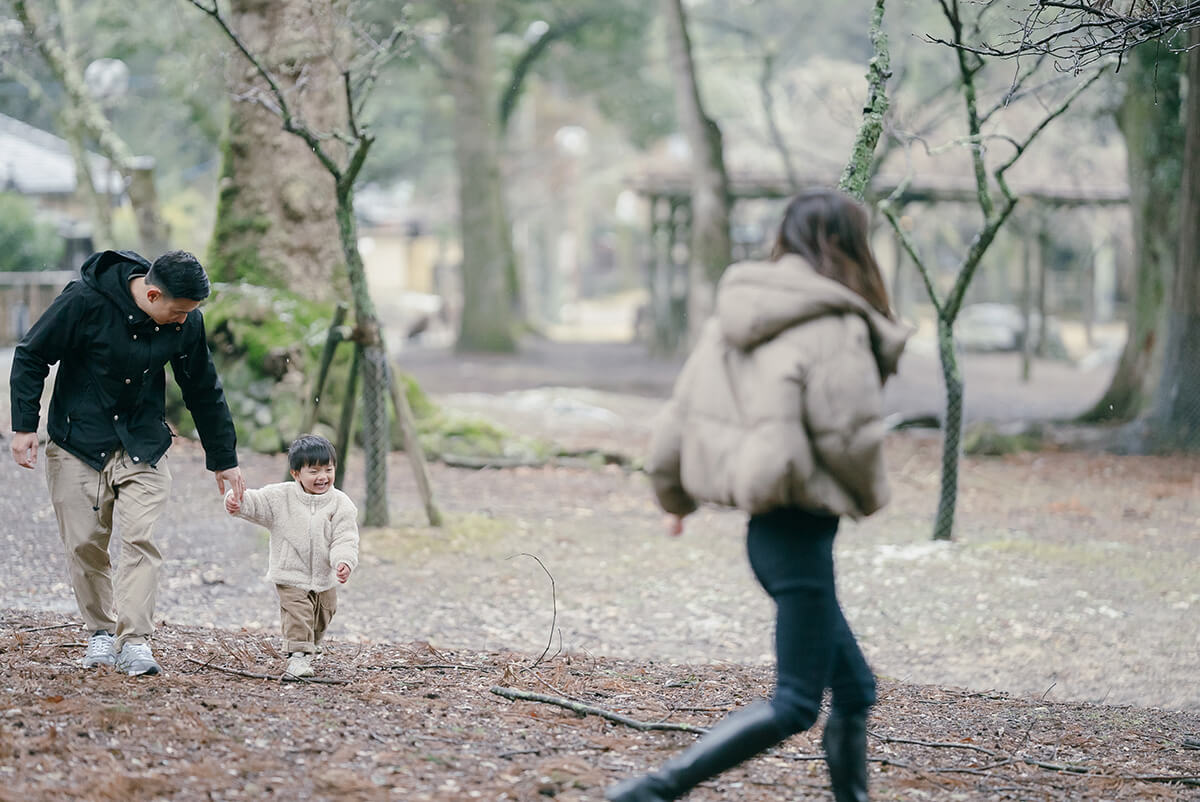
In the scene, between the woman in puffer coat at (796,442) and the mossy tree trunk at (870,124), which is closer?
the woman in puffer coat at (796,442)

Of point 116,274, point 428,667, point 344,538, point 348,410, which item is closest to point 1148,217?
point 348,410

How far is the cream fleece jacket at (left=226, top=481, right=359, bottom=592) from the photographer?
4.88 metres

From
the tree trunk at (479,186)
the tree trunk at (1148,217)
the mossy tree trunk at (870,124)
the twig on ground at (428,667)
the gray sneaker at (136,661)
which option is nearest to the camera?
the gray sneaker at (136,661)

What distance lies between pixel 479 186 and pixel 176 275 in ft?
77.7

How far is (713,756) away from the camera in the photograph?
3.41 m

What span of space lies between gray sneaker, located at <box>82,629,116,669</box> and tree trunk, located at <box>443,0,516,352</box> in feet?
70.3

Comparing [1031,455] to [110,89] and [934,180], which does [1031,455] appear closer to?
[934,180]

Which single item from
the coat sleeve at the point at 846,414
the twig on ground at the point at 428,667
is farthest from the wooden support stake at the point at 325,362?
the coat sleeve at the point at 846,414

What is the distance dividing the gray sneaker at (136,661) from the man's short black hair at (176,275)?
131cm

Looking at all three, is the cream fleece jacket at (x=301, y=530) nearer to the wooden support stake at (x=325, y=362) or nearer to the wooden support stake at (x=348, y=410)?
the wooden support stake at (x=325, y=362)

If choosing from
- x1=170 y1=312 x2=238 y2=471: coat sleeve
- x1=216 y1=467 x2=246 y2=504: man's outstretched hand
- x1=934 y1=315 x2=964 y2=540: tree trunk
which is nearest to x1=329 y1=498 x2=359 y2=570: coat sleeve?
x1=216 y1=467 x2=246 y2=504: man's outstretched hand

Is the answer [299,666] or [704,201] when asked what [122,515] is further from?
[704,201]

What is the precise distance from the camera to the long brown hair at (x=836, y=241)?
3.50 m

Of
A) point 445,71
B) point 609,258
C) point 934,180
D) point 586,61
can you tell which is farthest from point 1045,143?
point 609,258
